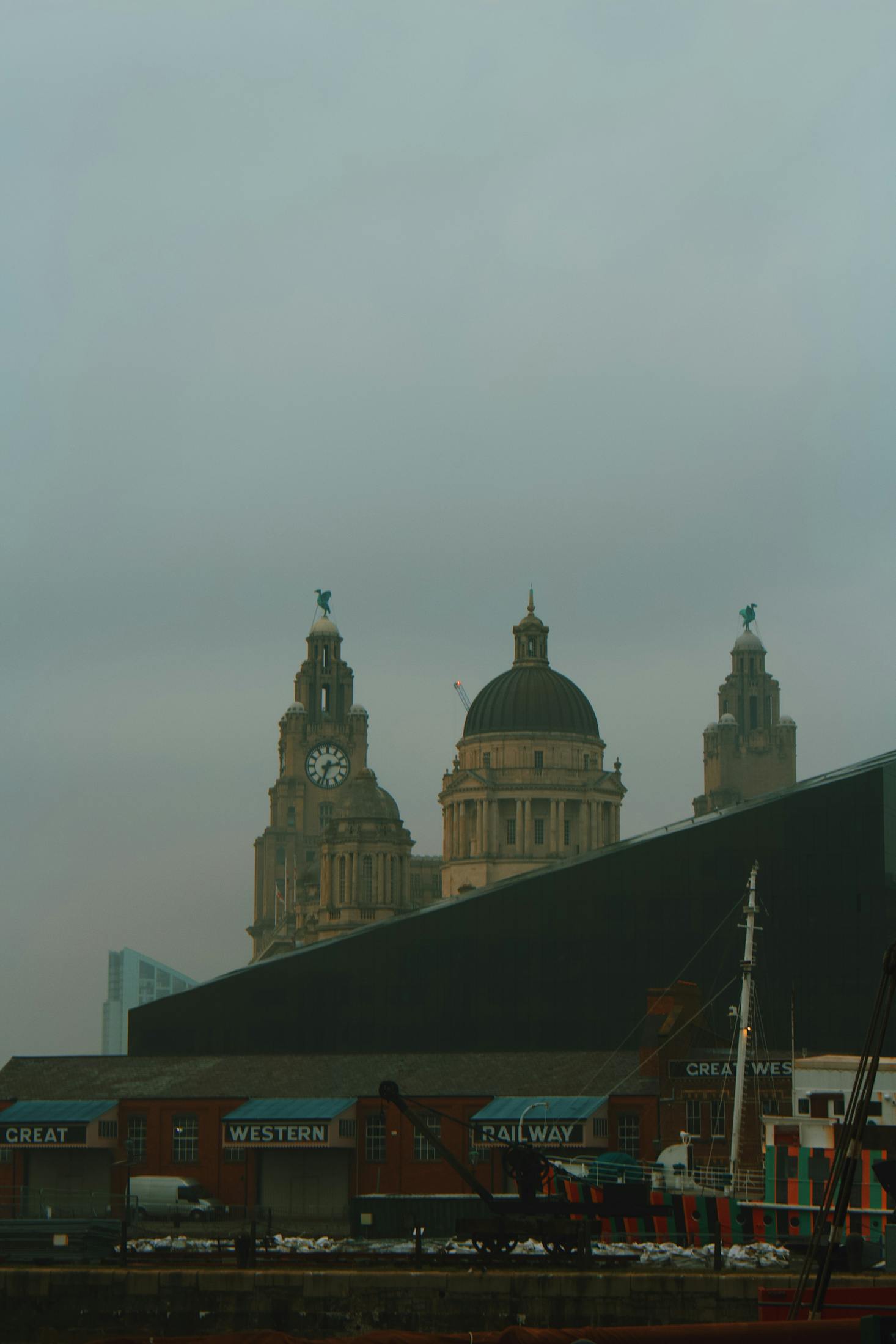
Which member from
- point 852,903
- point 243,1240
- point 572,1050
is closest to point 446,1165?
point 572,1050

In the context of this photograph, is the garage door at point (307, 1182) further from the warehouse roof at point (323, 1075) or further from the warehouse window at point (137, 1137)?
the warehouse window at point (137, 1137)

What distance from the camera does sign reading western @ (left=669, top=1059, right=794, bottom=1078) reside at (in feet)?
213

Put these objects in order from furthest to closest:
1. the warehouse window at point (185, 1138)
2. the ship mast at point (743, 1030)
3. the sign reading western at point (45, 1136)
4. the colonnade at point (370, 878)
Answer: the colonnade at point (370, 878) < the warehouse window at point (185, 1138) < the sign reading western at point (45, 1136) < the ship mast at point (743, 1030)

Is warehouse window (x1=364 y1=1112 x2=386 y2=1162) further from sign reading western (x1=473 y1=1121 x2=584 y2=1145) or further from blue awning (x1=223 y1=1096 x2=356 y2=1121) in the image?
sign reading western (x1=473 y1=1121 x2=584 y2=1145)

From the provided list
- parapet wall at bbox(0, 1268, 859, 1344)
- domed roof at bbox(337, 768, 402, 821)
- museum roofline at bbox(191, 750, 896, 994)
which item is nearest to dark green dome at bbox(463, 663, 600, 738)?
domed roof at bbox(337, 768, 402, 821)

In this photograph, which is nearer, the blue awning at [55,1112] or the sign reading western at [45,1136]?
the sign reading western at [45,1136]

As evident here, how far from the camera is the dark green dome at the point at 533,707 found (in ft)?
602

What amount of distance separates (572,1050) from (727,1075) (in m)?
11.3

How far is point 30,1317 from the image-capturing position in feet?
137

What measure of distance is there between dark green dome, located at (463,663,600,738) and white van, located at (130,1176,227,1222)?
113 m

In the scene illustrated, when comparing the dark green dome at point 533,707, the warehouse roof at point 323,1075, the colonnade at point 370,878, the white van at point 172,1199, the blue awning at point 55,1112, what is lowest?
the white van at point 172,1199

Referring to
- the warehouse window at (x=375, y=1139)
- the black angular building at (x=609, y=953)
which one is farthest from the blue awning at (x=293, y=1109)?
the black angular building at (x=609, y=953)

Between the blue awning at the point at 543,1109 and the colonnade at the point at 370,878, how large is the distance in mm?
94623

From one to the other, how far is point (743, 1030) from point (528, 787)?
120m
